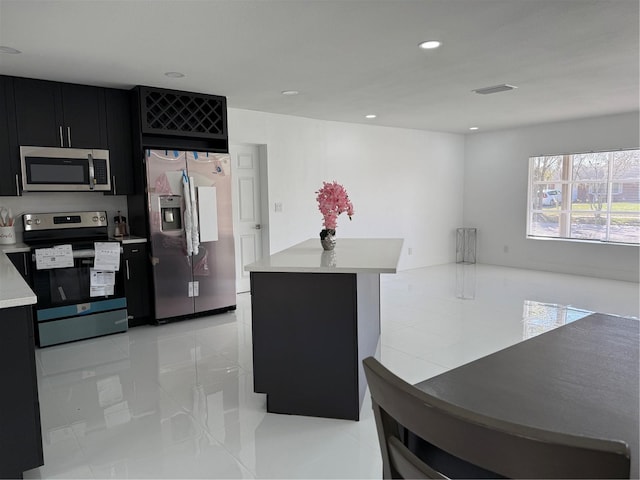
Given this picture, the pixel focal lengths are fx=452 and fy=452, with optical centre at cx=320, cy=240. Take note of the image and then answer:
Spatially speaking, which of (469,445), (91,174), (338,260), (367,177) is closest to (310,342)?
(338,260)

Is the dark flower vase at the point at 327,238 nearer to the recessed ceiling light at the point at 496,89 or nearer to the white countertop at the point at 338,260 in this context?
the white countertop at the point at 338,260

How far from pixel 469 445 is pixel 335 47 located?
323 cm

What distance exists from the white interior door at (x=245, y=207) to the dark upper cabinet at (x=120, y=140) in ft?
4.77

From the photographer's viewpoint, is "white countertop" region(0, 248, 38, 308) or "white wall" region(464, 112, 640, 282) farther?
"white wall" region(464, 112, 640, 282)

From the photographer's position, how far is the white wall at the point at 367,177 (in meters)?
6.04

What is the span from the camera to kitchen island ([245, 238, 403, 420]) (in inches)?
102

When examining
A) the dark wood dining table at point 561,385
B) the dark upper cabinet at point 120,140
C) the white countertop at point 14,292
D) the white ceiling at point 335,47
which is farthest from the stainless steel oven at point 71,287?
the dark wood dining table at point 561,385

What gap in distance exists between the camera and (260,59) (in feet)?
11.8

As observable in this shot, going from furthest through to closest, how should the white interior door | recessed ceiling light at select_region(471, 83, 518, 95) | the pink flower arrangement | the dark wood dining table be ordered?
the white interior door → recessed ceiling light at select_region(471, 83, 518, 95) → the pink flower arrangement → the dark wood dining table

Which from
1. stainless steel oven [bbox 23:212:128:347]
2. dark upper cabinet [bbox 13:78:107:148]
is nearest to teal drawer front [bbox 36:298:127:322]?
stainless steel oven [bbox 23:212:128:347]

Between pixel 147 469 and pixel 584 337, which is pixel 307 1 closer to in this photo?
pixel 584 337

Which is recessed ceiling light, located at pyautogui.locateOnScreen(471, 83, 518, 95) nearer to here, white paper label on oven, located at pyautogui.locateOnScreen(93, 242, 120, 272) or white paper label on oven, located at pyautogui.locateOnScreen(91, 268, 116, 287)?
white paper label on oven, located at pyautogui.locateOnScreen(93, 242, 120, 272)

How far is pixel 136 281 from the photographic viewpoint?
4.52 metres

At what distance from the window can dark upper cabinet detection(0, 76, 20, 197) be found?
23.8ft
